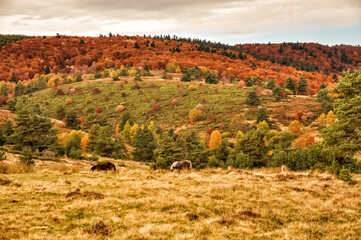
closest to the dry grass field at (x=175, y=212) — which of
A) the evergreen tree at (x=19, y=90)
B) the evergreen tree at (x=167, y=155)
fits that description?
the evergreen tree at (x=167, y=155)

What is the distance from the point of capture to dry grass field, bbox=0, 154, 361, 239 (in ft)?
22.7

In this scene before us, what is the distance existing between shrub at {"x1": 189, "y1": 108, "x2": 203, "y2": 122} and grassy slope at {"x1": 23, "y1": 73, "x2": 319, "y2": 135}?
7.43ft

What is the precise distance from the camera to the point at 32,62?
18038 centimetres

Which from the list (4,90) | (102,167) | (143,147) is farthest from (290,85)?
(4,90)

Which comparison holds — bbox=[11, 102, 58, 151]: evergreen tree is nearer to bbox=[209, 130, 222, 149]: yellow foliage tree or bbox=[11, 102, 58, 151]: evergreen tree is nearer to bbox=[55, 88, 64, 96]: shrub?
bbox=[209, 130, 222, 149]: yellow foliage tree

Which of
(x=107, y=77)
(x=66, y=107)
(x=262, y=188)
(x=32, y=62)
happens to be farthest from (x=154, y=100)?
(x=32, y=62)

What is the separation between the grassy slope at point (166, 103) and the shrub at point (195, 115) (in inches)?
89.2

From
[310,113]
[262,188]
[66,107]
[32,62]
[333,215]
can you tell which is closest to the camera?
[333,215]

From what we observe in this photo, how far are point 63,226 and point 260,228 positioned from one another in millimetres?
5674

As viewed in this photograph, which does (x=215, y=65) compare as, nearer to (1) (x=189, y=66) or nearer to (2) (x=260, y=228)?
(1) (x=189, y=66)

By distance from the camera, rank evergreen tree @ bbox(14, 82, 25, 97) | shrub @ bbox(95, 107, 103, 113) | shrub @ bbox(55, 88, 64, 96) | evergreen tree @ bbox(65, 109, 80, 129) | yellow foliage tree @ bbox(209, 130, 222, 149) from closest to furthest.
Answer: yellow foliage tree @ bbox(209, 130, 222, 149) → evergreen tree @ bbox(65, 109, 80, 129) → shrub @ bbox(95, 107, 103, 113) → shrub @ bbox(55, 88, 64, 96) → evergreen tree @ bbox(14, 82, 25, 97)

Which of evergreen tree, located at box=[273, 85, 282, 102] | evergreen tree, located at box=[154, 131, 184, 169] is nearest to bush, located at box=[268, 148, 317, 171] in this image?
evergreen tree, located at box=[154, 131, 184, 169]

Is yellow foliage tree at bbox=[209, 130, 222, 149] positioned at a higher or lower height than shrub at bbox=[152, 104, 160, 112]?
lower

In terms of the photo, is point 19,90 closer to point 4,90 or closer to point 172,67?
point 4,90
